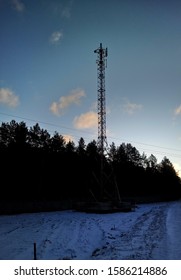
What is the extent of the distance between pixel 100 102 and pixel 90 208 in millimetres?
15274

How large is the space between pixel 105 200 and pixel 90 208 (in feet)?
13.6

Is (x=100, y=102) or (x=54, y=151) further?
(x=54, y=151)

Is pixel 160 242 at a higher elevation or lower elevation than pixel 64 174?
lower

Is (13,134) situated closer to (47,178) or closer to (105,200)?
(47,178)

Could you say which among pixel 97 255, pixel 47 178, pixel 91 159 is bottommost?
pixel 97 255

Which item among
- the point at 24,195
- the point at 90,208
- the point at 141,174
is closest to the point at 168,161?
the point at 141,174

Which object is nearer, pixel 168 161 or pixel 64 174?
pixel 64 174

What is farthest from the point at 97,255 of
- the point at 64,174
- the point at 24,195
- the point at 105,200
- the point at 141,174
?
the point at 141,174

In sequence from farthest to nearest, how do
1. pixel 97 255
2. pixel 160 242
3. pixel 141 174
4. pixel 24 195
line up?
pixel 141 174, pixel 24 195, pixel 160 242, pixel 97 255

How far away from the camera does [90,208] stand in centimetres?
4638
